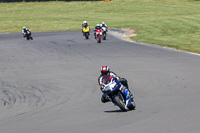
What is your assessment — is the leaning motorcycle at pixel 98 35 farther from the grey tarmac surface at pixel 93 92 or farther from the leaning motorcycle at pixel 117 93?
the leaning motorcycle at pixel 117 93

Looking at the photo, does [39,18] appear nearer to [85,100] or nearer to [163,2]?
[163,2]

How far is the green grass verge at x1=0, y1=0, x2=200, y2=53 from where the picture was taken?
5109 centimetres

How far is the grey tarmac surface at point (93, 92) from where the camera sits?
8164mm

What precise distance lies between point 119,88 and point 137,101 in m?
1.48

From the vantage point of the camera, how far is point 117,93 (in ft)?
31.1

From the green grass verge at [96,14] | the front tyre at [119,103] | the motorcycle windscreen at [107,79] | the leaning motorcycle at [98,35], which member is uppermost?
the motorcycle windscreen at [107,79]

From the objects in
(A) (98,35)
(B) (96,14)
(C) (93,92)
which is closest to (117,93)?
(C) (93,92)

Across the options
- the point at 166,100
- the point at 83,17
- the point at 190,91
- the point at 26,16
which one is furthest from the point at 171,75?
the point at 26,16

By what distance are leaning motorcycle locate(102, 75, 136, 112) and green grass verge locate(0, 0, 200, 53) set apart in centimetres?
3400

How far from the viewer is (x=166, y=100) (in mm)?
10609

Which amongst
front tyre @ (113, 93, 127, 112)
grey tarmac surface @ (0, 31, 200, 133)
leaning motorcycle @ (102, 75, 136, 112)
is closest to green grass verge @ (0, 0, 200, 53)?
grey tarmac surface @ (0, 31, 200, 133)

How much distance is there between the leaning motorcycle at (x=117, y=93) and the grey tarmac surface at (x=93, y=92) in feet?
0.73

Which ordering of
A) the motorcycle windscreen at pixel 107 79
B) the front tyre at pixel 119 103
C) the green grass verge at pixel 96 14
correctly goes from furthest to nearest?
the green grass verge at pixel 96 14
the motorcycle windscreen at pixel 107 79
the front tyre at pixel 119 103

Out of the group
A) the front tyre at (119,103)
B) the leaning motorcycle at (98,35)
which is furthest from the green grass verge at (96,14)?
the front tyre at (119,103)
